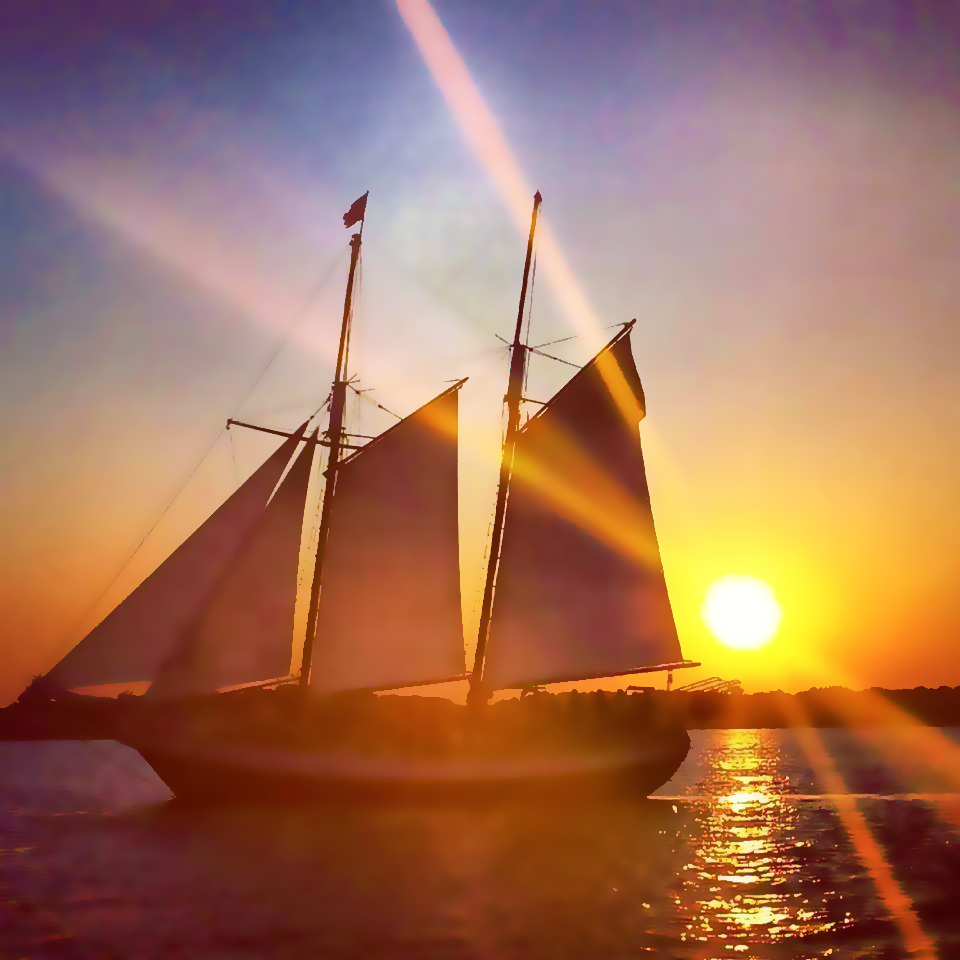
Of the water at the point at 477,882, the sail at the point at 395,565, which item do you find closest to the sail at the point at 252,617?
the sail at the point at 395,565

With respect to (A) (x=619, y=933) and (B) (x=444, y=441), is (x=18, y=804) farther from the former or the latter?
(A) (x=619, y=933)

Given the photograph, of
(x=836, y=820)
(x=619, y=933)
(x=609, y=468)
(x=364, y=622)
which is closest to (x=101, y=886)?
(x=619, y=933)

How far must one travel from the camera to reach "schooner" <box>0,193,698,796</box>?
33.5 meters

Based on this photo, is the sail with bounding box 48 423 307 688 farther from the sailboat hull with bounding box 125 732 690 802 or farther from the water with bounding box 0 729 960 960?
the water with bounding box 0 729 960 960

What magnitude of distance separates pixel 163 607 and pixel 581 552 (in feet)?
57.6

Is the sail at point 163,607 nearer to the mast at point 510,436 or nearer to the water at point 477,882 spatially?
the water at point 477,882

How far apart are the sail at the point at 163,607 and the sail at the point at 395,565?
5.23 m

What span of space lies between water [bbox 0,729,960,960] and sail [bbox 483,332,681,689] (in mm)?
6610

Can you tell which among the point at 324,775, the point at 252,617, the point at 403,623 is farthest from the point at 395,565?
the point at 324,775

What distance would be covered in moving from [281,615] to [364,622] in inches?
146

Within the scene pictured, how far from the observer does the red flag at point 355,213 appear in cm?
4344

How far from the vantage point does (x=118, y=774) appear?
2847 inches

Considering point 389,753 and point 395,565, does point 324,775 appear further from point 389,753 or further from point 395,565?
point 395,565

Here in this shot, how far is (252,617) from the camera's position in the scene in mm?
34688
